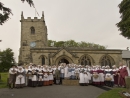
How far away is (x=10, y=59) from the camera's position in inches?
2270

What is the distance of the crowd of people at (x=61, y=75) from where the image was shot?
48.8ft

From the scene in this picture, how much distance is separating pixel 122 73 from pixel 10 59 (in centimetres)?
4973

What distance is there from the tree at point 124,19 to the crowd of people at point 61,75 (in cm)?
775

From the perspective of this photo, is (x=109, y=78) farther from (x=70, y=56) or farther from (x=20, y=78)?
(x=70, y=56)

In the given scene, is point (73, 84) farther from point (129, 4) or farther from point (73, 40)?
point (73, 40)

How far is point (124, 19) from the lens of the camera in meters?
23.4

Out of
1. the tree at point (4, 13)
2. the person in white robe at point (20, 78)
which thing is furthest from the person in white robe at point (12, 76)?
the tree at point (4, 13)

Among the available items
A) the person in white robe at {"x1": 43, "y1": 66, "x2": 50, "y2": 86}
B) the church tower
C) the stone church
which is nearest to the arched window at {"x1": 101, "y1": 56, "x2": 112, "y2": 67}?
the stone church

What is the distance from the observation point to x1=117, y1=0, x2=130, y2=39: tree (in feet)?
72.3

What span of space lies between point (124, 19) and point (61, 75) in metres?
12.4

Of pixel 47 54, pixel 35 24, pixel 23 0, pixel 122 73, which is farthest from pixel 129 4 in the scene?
pixel 35 24

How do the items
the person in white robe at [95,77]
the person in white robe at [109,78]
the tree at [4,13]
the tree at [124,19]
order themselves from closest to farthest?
the tree at [4,13] < the person in white robe at [109,78] < the person in white robe at [95,77] < the tree at [124,19]

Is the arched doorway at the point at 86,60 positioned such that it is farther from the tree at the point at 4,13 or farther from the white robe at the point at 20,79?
the tree at the point at 4,13

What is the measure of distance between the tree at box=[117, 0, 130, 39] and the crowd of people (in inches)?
305
